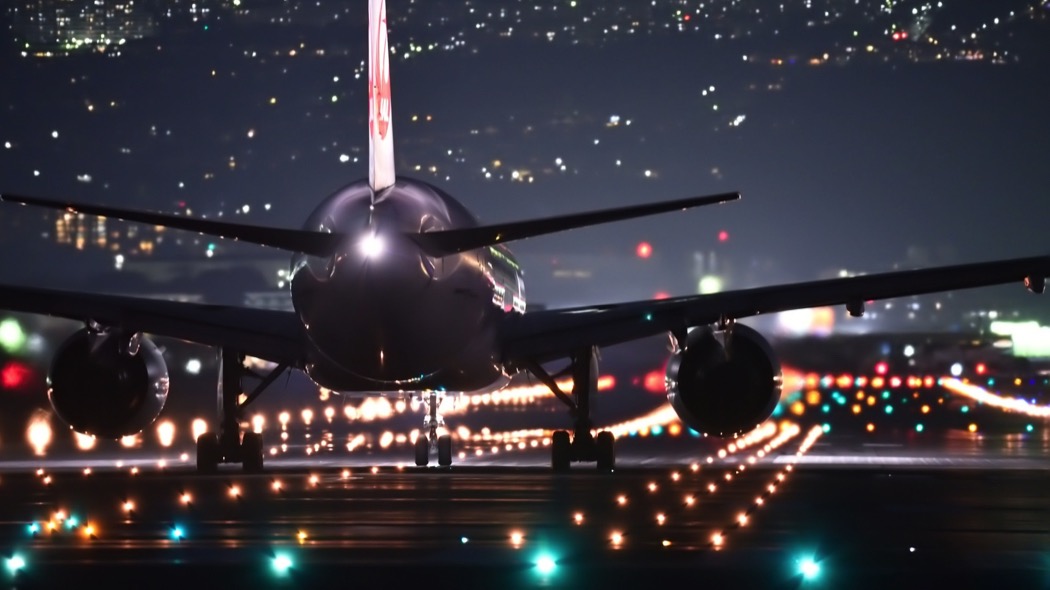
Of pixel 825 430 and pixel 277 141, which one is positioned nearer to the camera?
pixel 825 430

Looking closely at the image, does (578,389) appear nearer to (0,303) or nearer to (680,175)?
(0,303)

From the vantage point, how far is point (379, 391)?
32812 millimetres

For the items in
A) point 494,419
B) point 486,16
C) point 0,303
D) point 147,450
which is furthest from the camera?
point 486,16

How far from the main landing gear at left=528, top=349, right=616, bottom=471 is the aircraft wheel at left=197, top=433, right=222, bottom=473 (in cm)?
553

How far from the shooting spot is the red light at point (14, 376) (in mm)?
46938

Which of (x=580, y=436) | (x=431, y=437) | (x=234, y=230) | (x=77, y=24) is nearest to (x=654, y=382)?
(x=431, y=437)

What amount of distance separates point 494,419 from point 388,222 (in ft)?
97.6

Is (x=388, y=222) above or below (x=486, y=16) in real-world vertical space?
below

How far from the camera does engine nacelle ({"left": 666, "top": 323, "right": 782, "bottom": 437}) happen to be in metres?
30.5

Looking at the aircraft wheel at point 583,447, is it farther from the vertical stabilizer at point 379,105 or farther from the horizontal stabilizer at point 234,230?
the horizontal stabilizer at point 234,230

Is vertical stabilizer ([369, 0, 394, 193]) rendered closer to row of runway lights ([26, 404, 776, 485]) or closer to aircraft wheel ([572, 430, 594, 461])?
aircraft wheel ([572, 430, 594, 461])

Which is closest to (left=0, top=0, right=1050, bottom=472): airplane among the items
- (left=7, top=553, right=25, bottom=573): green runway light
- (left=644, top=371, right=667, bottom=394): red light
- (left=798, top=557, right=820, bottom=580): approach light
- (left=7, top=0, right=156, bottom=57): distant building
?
(left=7, top=553, right=25, bottom=573): green runway light

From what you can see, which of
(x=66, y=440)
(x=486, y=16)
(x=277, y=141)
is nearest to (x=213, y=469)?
(x=66, y=440)

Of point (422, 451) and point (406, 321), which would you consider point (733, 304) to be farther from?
point (422, 451)
